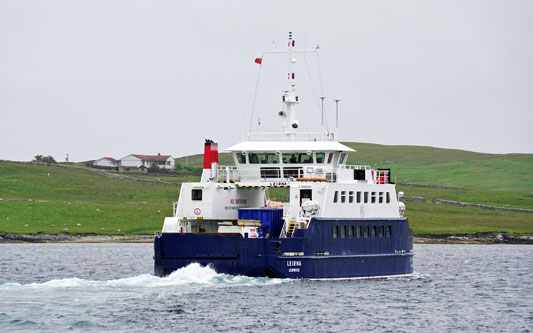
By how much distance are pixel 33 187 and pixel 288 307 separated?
89.8 m

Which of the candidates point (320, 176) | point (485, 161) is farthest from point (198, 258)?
point (485, 161)

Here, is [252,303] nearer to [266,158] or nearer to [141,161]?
[266,158]

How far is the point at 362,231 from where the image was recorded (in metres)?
49.2

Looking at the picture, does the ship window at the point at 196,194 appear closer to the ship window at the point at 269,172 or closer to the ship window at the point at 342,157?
the ship window at the point at 269,172

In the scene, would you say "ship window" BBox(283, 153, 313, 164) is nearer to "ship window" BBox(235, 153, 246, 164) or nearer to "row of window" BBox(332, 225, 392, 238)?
"ship window" BBox(235, 153, 246, 164)

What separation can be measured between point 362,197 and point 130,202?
69638 mm

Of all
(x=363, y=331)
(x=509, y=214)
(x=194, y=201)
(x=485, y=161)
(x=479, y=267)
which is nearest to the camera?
(x=363, y=331)

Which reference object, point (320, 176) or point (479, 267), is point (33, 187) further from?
point (320, 176)

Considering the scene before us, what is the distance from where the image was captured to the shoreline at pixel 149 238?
306 feet

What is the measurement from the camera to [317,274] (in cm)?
4559

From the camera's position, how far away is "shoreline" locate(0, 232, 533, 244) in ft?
306

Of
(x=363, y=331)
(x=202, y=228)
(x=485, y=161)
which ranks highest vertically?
(x=485, y=161)

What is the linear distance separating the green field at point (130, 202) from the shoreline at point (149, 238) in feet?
5.75

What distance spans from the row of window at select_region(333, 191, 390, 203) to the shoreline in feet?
148
